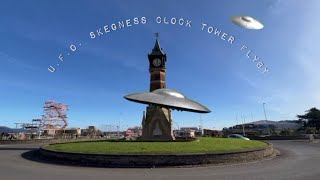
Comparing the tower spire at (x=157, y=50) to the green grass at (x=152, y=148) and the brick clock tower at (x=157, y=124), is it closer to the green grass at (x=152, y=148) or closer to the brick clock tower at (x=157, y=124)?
the brick clock tower at (x=157, y=124)

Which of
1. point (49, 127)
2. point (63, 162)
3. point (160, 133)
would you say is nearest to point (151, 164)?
point (63, 162)

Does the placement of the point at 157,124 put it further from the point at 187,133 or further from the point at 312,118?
the point at 312,118

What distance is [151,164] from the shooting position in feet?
68.1

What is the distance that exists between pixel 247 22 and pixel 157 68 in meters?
26.4

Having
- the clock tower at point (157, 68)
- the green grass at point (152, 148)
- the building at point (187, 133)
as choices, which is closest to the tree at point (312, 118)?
the building at point (187, 133)

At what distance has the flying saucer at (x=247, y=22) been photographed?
17969 millimetres

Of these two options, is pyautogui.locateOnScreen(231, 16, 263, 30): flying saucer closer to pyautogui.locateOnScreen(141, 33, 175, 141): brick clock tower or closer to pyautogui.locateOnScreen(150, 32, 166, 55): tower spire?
pyautogui.locateOnScreen(141, 33, 175, 141): brick clock tower

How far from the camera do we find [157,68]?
145ft

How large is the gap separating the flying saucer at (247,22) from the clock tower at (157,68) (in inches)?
1005

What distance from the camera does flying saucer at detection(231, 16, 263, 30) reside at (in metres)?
18.0

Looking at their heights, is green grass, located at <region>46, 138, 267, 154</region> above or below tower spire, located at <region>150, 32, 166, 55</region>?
below

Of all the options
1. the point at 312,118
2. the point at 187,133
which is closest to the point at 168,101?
the point at 187,133

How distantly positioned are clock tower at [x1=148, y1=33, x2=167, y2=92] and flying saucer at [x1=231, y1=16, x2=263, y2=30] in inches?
1005

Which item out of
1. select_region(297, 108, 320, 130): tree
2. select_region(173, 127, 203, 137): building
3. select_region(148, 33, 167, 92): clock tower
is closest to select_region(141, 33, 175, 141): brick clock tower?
select_region(148, 33, 167, 92): clock tower
